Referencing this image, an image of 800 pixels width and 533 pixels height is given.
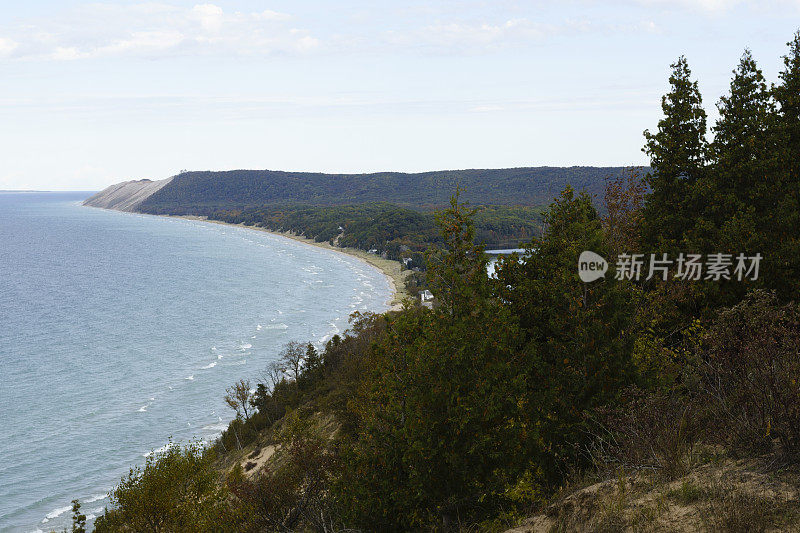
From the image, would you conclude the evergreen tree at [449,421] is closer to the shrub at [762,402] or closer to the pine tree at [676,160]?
the shrub at [762,402]

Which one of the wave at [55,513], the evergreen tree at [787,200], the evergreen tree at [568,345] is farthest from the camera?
the wave at [55,513]

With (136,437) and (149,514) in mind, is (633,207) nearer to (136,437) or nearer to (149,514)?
(149,514)

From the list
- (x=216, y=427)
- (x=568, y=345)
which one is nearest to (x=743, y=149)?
(x=568, y=345)

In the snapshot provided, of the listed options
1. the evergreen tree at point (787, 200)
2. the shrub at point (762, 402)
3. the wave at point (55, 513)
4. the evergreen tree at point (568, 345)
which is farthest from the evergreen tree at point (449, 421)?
the wave at point (55, 513)

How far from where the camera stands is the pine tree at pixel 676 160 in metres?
28.0

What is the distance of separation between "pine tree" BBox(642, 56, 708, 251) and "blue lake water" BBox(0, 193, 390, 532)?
4410 centimetres

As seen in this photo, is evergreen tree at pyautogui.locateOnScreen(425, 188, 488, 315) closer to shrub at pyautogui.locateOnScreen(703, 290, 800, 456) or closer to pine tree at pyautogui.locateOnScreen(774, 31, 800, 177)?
shrub at pyautogui.locateOnScreen(703, 290, 800, 456)

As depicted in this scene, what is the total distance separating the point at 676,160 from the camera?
2848 centimetres

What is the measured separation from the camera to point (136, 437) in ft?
176

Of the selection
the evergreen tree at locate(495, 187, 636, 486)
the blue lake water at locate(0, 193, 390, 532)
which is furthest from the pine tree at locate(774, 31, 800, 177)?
the blue lake water at locate(0, 193, 390, 532)

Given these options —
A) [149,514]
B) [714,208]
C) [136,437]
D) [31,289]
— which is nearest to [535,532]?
[149,514]

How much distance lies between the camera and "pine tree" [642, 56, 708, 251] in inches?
1102

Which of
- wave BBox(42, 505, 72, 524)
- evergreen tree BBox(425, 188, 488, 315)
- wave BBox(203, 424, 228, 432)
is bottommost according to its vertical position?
wave BBox(42, 505, 72, 524)

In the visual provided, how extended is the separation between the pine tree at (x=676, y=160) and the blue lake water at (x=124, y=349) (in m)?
44.1
